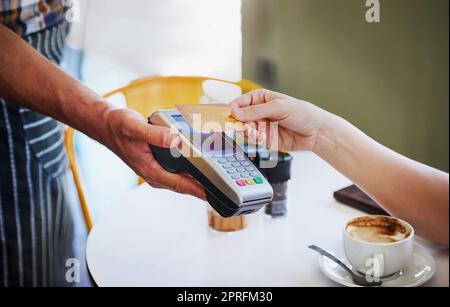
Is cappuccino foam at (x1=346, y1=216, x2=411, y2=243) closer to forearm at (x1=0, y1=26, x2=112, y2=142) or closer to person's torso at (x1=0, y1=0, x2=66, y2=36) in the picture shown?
forearm at (x1=0, y1=26, x2=112, y2=142)

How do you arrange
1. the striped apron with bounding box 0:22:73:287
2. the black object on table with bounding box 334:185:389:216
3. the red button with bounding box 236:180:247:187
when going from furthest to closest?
the striped apron with bounding box 0:22:73:287 → the black object on table with bounding box 334:185:389:216 → the red button with bounding box 236:180:247:187

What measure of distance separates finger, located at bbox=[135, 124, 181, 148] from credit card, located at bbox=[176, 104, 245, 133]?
0.03m

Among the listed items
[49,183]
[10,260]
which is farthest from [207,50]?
[10,260]

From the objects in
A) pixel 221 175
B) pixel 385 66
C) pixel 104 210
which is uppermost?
pixel 385 66

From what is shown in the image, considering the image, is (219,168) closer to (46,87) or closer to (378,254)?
(378,254)

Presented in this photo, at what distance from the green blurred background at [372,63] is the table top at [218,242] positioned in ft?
0.35

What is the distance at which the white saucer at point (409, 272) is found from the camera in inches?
27.4

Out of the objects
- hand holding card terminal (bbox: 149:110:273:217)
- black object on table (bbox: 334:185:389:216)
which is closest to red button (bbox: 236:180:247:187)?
hand holding card terminal (bbox: 149:110:273:217)

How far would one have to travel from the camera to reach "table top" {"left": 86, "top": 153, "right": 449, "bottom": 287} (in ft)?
2.48

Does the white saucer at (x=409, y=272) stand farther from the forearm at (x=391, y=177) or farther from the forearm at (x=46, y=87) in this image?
the forearm at (x=46, y=87)

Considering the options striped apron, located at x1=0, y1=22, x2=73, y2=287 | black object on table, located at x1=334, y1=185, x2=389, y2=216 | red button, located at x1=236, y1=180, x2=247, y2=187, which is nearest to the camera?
red button, located at x1=236, y1=180, x2=247, y2=187

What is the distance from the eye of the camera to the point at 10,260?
A: 103 centimetres

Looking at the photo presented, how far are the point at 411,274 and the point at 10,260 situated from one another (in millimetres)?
694
